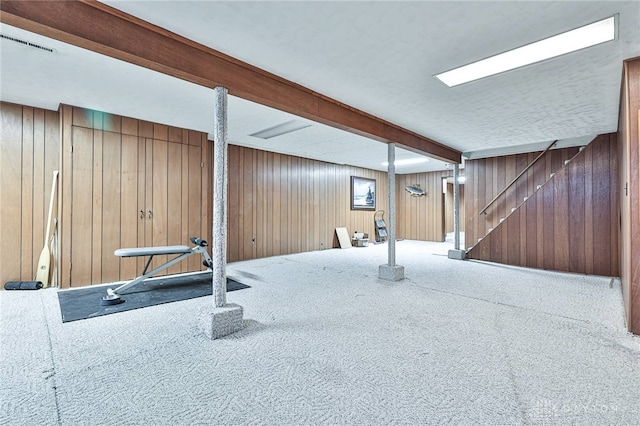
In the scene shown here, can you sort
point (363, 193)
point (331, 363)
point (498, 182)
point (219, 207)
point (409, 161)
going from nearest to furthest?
point (331, 363)
point (219, 207)
point (498, 182)
point (409, 161)
point (363, 193)

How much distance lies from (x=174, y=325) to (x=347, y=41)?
113 inches

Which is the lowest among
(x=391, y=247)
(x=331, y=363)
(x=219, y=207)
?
(x=331, y=363)

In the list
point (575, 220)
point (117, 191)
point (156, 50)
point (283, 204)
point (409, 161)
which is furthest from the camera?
point (409, 161)

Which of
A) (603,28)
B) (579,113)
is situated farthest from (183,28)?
(579,113)

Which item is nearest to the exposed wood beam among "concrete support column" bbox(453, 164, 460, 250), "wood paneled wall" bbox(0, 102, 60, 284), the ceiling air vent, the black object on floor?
the ceiling air vent

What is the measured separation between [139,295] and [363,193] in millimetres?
7042

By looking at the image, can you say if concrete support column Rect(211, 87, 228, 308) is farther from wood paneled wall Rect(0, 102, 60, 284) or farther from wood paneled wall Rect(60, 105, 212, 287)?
wood paneled wall Rect(0, 102, 60, 284)

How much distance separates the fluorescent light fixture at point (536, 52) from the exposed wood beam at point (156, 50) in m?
1.38

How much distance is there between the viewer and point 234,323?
266 cm

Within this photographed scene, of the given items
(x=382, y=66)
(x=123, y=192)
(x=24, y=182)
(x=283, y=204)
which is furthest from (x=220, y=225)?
(x=283, y=204)

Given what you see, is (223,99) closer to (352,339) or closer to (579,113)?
(352,339)

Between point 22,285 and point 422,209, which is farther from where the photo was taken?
point 422,209

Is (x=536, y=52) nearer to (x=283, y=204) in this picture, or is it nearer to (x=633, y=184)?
(x=633, y=184)

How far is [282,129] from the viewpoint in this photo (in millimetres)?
5027
